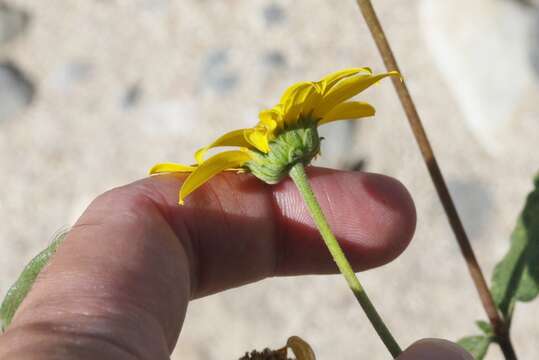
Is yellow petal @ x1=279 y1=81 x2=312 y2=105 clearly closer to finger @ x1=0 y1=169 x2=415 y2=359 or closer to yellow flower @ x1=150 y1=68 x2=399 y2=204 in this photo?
yellow flower @ x1=150 y1=68 x2=399 y2=204

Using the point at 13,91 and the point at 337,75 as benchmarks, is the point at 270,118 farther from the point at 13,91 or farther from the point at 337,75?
the point at 13,91

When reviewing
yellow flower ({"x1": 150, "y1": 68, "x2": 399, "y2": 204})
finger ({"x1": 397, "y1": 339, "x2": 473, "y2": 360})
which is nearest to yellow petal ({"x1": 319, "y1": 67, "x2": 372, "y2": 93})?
yellow flower ({"x1": 150, "y1": 68, "x2": 399, "y2": 204})

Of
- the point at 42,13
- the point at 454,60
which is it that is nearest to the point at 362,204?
the point at 454,60

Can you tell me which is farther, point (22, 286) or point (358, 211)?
point (358, 211)

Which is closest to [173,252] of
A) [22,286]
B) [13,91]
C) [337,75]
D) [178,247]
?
[178,247]

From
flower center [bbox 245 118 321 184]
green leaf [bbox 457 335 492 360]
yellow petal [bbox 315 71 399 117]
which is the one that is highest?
yellow petal [bbox 315 71 399 117]
